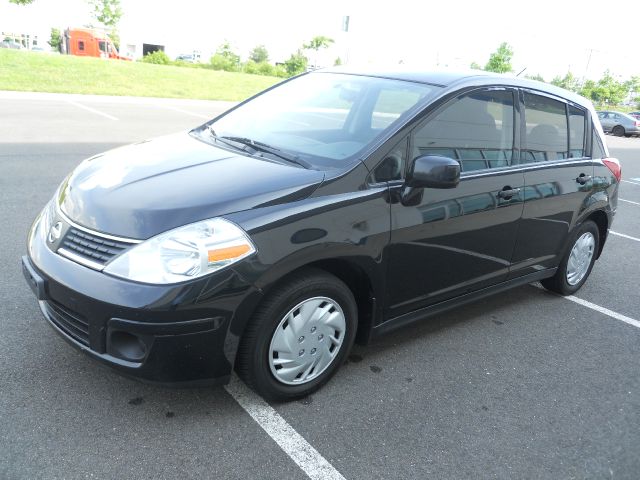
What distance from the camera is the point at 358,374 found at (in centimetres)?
329

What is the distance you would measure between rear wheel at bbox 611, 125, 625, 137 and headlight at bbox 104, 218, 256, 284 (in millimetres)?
30871

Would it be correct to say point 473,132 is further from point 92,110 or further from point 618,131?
point 618,131

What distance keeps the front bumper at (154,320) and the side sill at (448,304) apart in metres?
0.98

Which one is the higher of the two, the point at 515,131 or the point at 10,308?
the point at 515,131

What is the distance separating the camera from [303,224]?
8.85ft

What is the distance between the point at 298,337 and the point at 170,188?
0.94 meters

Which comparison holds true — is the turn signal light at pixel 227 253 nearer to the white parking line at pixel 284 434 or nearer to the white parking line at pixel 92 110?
the white parking line at pixel 284 434

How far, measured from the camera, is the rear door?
3926 mm

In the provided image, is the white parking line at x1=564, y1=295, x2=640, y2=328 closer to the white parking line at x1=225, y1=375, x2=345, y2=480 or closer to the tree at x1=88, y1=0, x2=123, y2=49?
the white parking line at x1=225, y1=375, x2=345, y2=480

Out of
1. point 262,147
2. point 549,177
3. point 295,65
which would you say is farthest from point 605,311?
point 295,65

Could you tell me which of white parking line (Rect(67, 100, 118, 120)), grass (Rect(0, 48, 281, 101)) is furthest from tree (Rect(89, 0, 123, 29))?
white parking line (Rect(67, 100, 118, 120))

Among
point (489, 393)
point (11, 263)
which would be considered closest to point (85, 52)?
point (11, 263)

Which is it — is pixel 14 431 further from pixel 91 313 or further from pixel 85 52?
pixel 85 52

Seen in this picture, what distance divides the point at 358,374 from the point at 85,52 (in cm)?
3858
